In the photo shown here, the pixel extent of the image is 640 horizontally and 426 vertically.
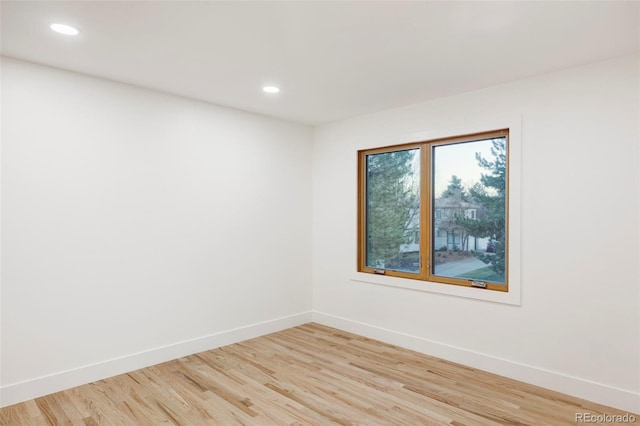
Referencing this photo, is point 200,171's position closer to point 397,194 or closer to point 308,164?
point 308,164

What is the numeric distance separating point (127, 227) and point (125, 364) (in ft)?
4.02

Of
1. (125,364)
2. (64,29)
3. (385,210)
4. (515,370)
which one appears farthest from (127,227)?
(515,370)

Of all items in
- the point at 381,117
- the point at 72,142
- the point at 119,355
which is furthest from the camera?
the point at 381,117

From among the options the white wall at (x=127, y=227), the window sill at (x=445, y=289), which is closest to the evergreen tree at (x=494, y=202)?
the window sill at (x=445, y=289)

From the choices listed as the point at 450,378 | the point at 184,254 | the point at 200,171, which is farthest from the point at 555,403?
the point at 200,171

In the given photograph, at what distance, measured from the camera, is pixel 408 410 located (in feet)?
9.21

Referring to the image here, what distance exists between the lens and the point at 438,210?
4031 millimetres

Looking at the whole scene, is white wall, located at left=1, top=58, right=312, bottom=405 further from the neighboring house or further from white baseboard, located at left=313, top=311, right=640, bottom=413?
the neighboring house

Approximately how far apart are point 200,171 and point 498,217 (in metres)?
2.99

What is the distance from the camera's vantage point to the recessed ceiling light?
2445 mm

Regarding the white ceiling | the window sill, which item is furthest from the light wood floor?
the white ceiling

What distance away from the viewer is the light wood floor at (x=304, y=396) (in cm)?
270

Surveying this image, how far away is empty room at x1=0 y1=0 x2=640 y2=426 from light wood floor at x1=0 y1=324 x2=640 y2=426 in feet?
0.08

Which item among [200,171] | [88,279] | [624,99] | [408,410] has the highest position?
[624,99]
